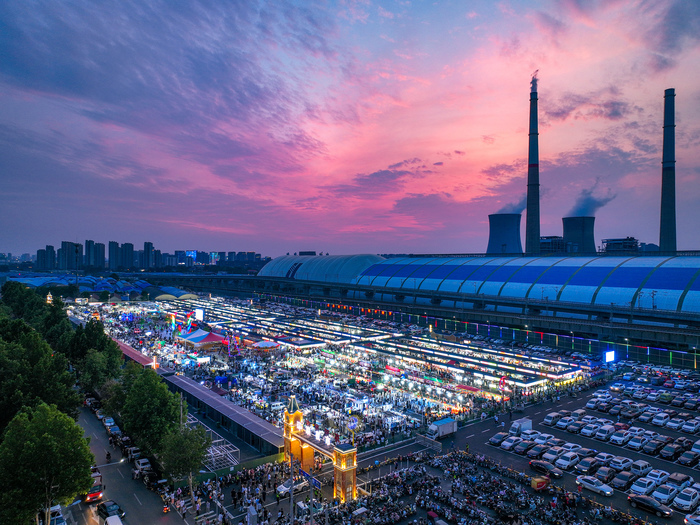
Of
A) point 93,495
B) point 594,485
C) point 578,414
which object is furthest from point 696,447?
point 93,495

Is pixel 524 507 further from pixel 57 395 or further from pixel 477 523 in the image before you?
pixel 57 395

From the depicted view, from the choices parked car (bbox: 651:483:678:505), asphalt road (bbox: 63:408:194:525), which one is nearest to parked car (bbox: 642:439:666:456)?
parked car (bbox: 651:483:678:505)

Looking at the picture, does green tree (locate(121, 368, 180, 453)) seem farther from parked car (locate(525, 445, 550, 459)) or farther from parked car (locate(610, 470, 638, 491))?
parked car (locate(610, 470, 638, 491))

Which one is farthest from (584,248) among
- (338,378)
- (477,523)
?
(477,523)

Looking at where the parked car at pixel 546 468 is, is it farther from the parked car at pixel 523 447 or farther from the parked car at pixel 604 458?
the parked car at pixel 604 458

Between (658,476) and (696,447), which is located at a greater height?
(658,476)

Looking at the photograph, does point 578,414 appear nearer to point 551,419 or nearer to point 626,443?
point 551,419
